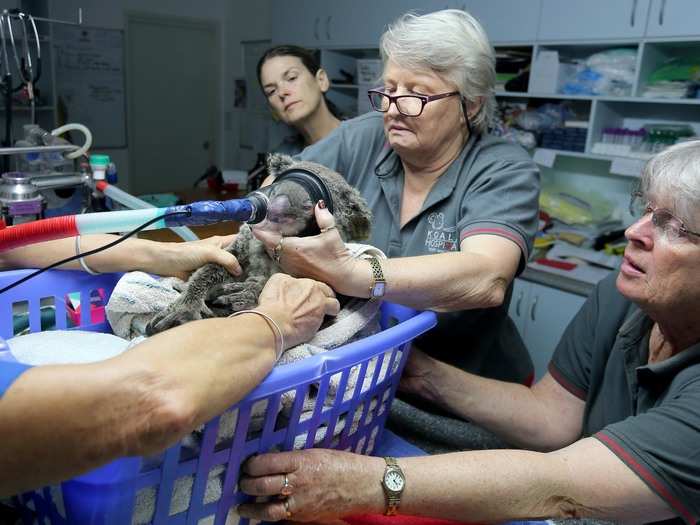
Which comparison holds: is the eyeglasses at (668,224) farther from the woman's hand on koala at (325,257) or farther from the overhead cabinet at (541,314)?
the overhead cabinet at (541,314)

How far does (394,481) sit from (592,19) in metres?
2.75

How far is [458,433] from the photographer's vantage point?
3.77 ft

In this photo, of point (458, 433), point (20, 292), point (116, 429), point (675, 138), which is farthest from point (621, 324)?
point (675, 138)

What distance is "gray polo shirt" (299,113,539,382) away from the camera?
1174mm

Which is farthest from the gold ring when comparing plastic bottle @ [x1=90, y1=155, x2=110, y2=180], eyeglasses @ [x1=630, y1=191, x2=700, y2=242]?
plastic bottle @ [x1=90, y1=155, x2=110, y2=180]

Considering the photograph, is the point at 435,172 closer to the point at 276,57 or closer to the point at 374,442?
the point at 374,442

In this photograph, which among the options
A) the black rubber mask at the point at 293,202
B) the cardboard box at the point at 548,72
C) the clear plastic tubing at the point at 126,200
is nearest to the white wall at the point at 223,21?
the cardboard box at the point at 548,72

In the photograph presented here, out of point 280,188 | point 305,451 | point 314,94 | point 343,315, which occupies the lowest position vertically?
point 305,451

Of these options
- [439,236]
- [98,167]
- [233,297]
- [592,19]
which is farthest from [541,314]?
[233,297]

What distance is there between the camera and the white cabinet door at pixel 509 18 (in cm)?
298

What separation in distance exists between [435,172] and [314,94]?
4.23 ft

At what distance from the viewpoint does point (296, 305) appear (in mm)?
788

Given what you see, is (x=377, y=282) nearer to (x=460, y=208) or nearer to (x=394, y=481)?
(x=394, y=481)

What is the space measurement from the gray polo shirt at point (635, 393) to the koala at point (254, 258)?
53cm
